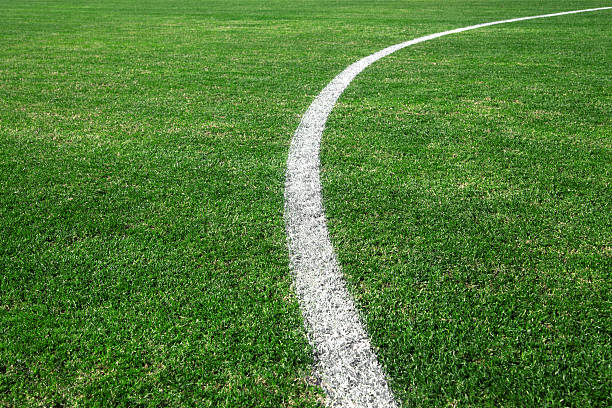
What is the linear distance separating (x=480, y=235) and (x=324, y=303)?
3.19 ft

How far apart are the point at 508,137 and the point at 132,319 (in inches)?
123

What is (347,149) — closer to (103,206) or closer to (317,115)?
(317,115)

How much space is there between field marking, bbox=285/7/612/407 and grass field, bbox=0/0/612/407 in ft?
0.20

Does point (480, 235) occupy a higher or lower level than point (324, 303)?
higher

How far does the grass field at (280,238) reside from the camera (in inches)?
62.5

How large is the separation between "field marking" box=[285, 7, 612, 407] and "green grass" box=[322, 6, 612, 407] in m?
0.06

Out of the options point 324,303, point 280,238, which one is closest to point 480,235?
point 324,303

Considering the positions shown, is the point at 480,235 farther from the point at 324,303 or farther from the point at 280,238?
the point at 280,238

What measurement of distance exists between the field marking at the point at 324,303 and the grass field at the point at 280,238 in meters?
0.06

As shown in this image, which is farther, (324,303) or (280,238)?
(280,238)

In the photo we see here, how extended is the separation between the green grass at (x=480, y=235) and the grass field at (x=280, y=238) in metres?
0.01

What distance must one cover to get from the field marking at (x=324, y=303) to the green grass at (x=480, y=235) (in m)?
0.06

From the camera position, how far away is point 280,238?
2.35 m

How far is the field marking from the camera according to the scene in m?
1.57
